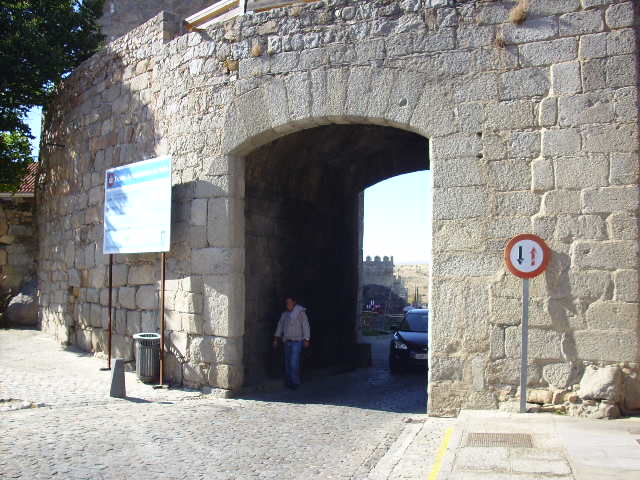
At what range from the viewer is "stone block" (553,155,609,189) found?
6.34 metres

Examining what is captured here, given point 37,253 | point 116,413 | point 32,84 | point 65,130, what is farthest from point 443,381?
point 37,253

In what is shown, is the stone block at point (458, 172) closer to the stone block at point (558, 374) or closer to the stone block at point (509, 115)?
the stone block at point (509, 115)

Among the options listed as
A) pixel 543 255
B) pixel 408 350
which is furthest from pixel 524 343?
pixel 408 350

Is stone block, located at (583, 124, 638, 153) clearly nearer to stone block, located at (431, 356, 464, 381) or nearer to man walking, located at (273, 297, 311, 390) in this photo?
stone block, located at (431, 356, 464, 381)

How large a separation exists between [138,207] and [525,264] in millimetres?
5152

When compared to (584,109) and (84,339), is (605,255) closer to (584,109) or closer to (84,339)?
(584,109)

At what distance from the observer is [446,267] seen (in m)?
6.86

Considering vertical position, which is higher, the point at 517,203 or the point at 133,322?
the point at 517,203

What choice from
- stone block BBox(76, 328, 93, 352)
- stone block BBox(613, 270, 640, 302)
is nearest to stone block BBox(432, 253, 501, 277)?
stone block BBox(613, 270, 640, 302)

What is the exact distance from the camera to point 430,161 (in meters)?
6.91

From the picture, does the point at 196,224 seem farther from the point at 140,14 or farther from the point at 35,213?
the point at 140,14

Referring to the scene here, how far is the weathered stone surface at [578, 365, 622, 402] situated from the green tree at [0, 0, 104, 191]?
10912 mm

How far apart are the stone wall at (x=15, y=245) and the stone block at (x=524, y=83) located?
12627 mm

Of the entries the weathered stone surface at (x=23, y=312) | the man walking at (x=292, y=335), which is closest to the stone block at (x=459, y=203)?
the man walking at (x=292, y=335)
